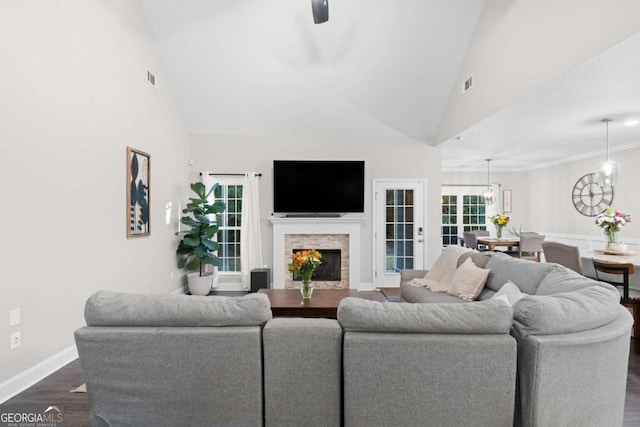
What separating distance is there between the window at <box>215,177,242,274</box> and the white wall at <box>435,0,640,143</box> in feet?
12.7

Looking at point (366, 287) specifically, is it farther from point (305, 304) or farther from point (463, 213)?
point (463, 213)

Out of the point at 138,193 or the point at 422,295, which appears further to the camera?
the point at 138,193

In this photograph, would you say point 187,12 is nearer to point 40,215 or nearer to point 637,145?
point 40,215

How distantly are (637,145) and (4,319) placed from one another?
9035mm

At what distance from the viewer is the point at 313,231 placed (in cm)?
597

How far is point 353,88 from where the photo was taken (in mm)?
5340

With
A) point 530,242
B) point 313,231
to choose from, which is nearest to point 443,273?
point 313,231

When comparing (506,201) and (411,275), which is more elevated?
(506,201)

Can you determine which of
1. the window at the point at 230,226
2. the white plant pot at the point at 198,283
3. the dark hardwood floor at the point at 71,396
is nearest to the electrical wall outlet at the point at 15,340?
the dark hardwood floor at the point at 71,396

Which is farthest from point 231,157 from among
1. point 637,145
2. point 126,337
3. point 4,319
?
point 637,145

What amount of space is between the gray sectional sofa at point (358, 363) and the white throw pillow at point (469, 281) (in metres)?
1.59

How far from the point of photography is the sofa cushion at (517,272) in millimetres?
2756

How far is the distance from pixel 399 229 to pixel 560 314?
15.0 feet

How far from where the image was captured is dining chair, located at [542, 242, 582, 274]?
4039mm
